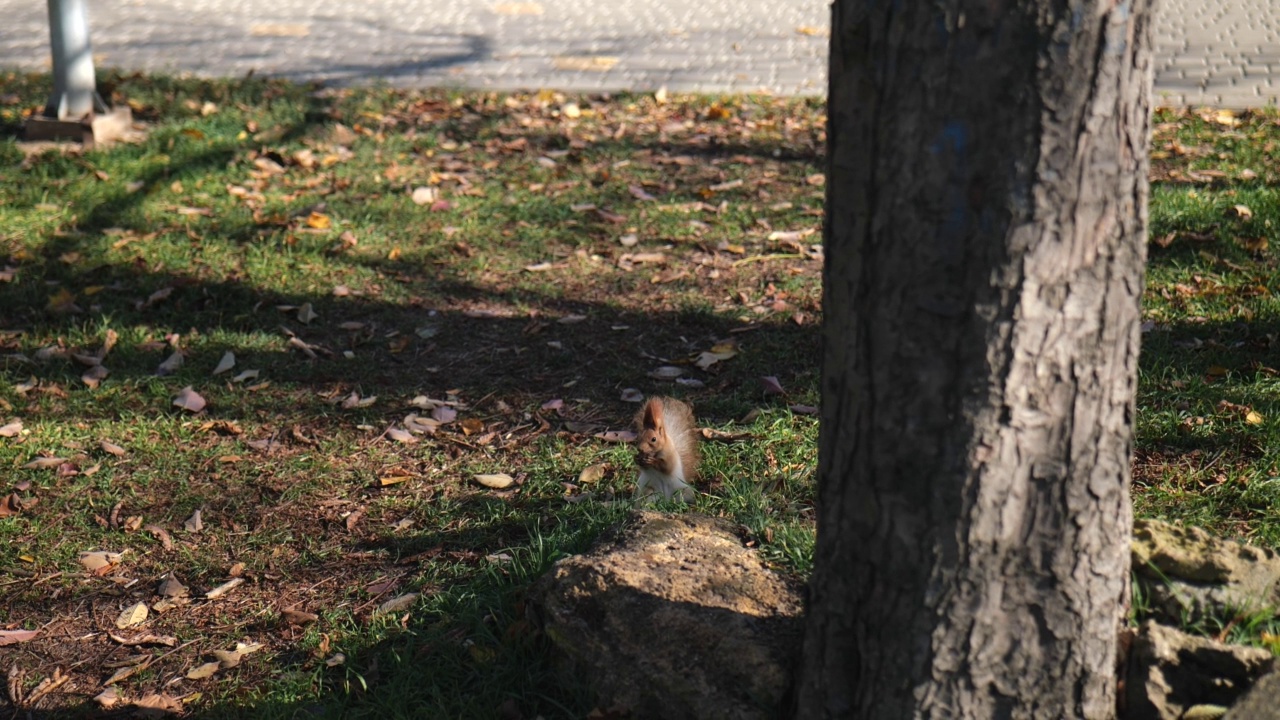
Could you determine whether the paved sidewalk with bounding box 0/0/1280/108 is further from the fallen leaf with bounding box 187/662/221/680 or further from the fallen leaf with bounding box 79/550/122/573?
the fallen leaf with bounding box 187/662/221/680

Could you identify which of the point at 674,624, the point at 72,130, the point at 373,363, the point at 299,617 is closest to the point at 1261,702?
the point at 674,624

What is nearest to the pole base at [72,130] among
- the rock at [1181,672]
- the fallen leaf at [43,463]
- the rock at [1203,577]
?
the fallen leaf at [43,463]

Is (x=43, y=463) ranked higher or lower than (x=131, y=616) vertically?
higher

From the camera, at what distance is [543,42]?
35.2 feet

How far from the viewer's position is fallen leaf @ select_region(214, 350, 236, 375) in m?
5.04

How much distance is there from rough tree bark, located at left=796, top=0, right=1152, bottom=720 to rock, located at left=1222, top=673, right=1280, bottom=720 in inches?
8.7

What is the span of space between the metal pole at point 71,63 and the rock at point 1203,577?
7.01 meters

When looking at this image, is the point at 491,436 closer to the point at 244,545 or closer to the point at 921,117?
the point at 244,545

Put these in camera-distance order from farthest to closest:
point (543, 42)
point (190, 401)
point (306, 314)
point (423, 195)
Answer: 1. point (543, 42)
2. point (423, 195)
3. point (306, 314)
4. point (190, 401)

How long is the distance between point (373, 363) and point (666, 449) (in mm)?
1974

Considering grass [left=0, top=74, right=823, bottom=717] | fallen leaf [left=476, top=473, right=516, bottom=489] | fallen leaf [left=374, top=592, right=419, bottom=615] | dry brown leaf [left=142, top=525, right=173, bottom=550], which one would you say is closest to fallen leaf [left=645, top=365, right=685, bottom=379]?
grass [left=0, top=74, right=823, bottom=717]

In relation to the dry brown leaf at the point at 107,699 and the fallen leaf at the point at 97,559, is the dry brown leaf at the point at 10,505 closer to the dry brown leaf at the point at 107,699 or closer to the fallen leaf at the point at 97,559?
the fallen leaf at the point at 97,559

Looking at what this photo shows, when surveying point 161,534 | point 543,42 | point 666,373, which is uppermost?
point 543,42

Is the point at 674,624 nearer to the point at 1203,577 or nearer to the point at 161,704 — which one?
the point at 1203,577
